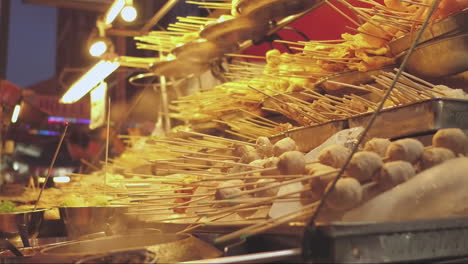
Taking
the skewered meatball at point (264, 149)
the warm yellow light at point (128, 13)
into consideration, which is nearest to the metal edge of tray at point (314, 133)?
the skewered meatball at point (264, 149)

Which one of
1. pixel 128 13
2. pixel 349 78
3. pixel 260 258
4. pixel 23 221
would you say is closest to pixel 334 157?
pixel 260 258

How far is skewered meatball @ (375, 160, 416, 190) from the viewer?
1.68m

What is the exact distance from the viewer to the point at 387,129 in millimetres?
2141

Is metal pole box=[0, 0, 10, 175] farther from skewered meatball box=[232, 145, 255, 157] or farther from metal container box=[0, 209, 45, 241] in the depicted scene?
skewered meatball box=[232, 145, 255, 157]

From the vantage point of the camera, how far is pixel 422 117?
1.99 metres

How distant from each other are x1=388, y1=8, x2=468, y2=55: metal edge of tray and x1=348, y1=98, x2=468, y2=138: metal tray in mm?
395

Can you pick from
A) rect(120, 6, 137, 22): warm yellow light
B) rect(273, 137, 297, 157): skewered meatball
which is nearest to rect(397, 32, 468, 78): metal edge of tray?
rect(273, 137, 297, 157): skewered meatball

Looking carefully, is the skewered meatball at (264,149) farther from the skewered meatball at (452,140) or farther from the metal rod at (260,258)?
the metal rod at (260,258)

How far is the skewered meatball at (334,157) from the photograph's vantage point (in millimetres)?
1818

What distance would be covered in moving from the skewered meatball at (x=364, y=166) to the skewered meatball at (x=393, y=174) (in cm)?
3

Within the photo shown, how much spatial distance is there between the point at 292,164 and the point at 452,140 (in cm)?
62

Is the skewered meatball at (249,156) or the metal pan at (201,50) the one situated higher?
the metal pan at (201,50)

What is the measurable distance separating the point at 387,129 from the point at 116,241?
4.17ft

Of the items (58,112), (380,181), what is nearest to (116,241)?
(380,181)
